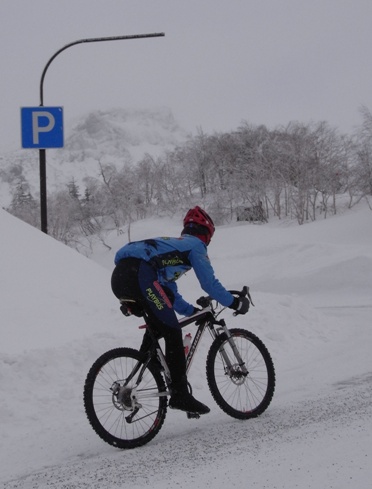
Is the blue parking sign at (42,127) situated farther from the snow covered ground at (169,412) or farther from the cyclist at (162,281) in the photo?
the cyclist at (162,281)

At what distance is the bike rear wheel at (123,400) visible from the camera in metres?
4.29

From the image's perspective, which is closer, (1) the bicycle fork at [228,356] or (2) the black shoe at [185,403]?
(2) the black shoe at [185,403]

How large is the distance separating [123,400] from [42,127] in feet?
27.4

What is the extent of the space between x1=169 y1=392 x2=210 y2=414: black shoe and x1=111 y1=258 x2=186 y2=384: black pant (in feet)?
0.40

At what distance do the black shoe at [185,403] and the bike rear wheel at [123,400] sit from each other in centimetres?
11

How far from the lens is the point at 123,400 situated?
173 inches

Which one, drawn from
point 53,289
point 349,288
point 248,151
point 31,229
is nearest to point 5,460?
point 53,289

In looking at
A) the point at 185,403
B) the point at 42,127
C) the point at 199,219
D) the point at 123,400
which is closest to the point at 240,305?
the point at 199,219

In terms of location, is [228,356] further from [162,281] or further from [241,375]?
[162,281]

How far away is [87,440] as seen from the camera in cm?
465

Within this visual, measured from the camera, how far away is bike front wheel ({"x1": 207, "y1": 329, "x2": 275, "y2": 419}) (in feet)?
16.0

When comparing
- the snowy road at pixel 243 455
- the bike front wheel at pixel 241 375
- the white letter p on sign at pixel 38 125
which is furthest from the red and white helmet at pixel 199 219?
the white letter p on sign at pixel 38 125

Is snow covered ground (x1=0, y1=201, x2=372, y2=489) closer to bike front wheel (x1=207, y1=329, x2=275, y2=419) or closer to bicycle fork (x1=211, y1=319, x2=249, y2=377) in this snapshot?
bike front wheel (x1=207, y1=329, x2=275, y2=419)

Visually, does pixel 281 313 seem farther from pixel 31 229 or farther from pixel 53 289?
pixel 31 229
